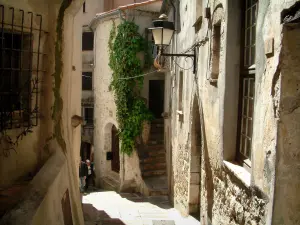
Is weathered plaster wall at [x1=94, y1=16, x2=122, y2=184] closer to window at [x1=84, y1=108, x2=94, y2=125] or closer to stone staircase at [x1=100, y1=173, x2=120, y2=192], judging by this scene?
stone staircase at [x1=100, y1=173, x2=120, y2=192]

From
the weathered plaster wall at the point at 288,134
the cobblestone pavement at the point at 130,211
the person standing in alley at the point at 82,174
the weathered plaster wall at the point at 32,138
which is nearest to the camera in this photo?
the weathered plaster wall at the point at 288,134

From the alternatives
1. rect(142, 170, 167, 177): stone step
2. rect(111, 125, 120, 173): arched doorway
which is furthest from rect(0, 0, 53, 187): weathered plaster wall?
rect(111, 125, 120, 173): arched doorway

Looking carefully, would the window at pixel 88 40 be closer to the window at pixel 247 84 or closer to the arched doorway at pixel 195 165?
the arched doorway at pixel 195 165

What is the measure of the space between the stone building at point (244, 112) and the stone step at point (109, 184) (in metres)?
7.47

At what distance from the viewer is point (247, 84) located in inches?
185

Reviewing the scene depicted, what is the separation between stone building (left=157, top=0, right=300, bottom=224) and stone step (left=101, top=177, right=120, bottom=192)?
7472 millimetres

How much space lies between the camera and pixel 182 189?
9.66 m

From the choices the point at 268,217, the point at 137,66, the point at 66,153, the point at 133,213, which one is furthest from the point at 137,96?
the point at 268,217

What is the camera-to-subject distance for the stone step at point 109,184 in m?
16.0

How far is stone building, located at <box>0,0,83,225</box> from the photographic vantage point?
465cm

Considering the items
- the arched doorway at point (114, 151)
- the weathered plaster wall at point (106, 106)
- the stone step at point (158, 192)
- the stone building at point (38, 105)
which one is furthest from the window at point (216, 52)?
the arched doorway at point (114, 151)

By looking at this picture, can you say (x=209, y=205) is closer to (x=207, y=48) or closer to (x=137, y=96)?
(x=207, y=48)

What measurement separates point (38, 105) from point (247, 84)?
3.42 m

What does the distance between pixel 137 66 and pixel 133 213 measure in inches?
269
